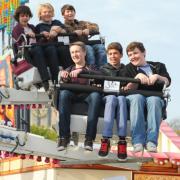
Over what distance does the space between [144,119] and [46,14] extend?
226 cm

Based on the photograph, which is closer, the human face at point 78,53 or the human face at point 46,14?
the human face at point 78,53

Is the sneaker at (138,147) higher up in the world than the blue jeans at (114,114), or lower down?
lower down

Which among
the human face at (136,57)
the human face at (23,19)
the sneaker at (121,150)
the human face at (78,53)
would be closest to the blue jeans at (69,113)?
the sneaker at (121,150)

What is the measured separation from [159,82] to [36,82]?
1996 mm

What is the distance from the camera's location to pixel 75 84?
6.70m

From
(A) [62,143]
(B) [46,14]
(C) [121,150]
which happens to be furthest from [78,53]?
(B) [46,14]

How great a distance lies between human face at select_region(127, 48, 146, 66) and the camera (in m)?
6.70

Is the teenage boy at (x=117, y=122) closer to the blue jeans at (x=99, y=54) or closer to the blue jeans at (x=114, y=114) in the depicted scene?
the blue jeans at (x=114, y=114)

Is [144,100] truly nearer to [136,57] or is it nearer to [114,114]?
[114,114]

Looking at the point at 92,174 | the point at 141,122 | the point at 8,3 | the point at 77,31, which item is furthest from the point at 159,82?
the point at 8,3

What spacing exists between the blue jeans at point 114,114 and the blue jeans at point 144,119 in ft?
0.29

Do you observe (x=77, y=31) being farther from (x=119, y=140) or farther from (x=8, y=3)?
(x=8, y=3)

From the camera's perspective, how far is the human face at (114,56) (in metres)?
6.85

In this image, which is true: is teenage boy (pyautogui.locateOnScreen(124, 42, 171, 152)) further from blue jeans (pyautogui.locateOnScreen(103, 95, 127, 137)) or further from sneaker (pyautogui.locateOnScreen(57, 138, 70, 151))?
sneaker (pyautogui.locateOnScreen(57, 138, 70, 151))
